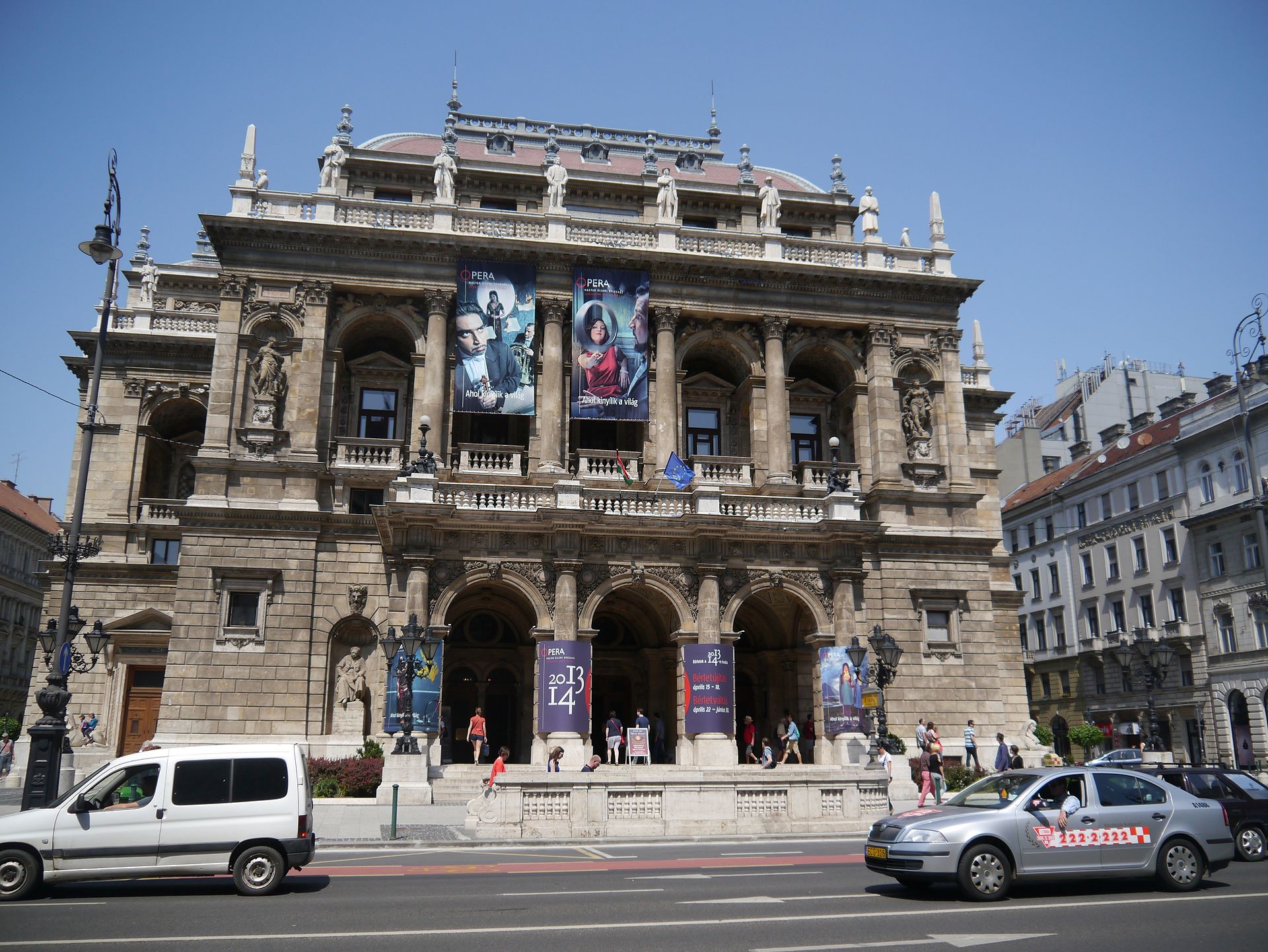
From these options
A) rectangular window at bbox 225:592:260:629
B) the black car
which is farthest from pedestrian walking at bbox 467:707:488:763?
the black car

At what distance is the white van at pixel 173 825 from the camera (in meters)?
12.8

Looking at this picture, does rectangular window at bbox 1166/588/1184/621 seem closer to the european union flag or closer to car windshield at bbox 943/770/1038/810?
the european union flag

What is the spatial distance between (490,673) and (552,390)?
415 inches

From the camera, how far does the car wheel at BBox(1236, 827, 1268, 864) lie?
16631 mm

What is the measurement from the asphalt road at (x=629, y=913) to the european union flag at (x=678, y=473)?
723 inches

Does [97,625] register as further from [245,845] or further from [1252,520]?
[1252,520]

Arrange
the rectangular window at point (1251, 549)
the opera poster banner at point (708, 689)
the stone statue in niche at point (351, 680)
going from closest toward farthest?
the opera poster banner at point (708, 689) < the stone statue in niche at point (351, 680) < the rectangular window at point (1251, 549)

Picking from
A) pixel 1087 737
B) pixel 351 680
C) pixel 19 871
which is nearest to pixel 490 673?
pixel 351 680

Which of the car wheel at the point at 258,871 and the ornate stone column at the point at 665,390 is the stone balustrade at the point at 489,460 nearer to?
the ornate stone column at the point at 665,390

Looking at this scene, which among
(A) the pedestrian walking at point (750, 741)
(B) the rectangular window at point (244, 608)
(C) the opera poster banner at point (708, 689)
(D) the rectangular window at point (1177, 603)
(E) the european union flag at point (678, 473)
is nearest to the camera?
(C) the opera poster banner at point (708, 689)

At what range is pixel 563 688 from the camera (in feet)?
99.5

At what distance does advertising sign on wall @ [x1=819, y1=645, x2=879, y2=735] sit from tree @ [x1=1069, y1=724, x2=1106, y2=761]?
22.6 m

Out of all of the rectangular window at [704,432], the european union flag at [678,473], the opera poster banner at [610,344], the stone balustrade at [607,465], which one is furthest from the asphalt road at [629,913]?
the rectangular window at [704,432]

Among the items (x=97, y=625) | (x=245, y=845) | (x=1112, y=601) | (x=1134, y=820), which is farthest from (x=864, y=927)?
(x=1112, y=601)
